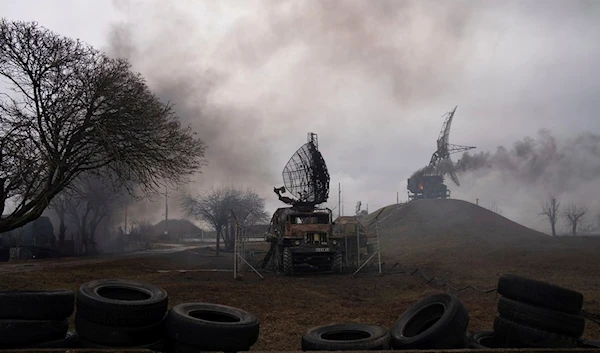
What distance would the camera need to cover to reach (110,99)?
14250mm

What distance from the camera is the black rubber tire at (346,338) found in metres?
5.24

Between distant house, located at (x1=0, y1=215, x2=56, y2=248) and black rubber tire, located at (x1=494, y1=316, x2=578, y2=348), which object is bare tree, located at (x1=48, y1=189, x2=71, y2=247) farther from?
black rubber tire, located at (x1=494, y1=316, x2=578, y2=348)

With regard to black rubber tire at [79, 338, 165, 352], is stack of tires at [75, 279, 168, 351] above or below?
above

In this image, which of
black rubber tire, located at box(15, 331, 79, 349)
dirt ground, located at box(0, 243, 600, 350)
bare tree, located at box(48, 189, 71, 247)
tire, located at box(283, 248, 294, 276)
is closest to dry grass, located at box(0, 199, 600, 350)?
dirt ground, located at box(0, 243, 600, 350)

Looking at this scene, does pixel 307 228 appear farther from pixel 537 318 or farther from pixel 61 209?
pixel 61 209

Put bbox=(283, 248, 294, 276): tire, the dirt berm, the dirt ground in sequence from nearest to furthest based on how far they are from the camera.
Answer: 1. the dirt ground
2. bbox=(283, 248, 294, 276): tire
3. the dirt berm

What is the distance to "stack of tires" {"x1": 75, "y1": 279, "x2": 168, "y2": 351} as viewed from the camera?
17.3ft

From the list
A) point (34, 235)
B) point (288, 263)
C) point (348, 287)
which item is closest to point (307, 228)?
point (288, 263)

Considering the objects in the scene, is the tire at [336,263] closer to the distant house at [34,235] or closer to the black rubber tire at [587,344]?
the black rubber tire at [587,344]

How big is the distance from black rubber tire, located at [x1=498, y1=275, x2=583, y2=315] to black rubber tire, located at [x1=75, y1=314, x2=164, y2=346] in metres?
4.79

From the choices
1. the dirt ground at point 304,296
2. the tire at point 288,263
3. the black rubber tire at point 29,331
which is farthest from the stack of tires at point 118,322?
the tire at point 288,263

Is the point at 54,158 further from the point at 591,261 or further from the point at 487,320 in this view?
the point at 591,261

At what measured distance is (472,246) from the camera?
29719 millimetres

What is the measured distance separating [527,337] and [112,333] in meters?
5.07
